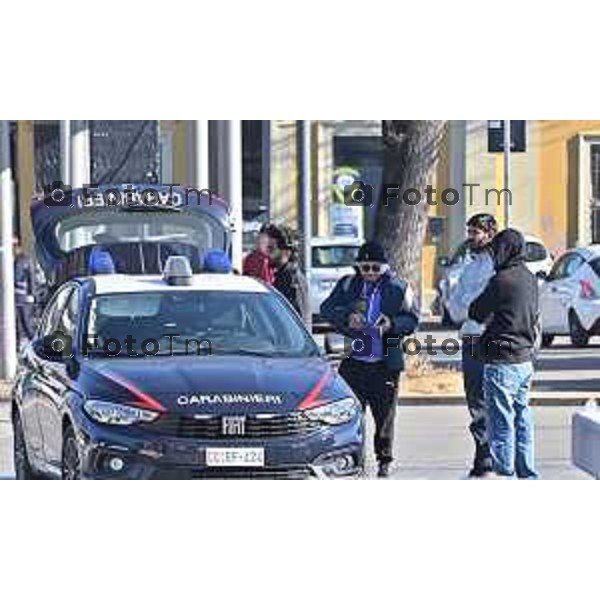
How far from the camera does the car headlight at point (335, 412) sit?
12.3 m

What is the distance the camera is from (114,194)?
50.1 feet

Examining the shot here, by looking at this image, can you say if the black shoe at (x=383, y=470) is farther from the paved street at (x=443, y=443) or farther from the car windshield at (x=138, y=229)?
the car windshield at (x=138, y=229)

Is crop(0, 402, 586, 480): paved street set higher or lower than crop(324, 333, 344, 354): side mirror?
lower

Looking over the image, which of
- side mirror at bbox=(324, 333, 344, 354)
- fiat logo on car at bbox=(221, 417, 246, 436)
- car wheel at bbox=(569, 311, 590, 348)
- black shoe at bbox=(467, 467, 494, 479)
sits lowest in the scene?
black shoe at bbox=(467, 467, 494, 479)

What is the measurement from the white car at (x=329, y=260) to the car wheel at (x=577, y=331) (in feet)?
12.3

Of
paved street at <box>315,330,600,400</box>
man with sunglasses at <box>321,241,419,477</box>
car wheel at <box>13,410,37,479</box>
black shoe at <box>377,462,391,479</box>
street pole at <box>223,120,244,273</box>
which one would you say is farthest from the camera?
paved street at <box>315,330,600,400</box>

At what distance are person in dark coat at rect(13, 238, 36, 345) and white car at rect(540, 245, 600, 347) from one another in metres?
7.36

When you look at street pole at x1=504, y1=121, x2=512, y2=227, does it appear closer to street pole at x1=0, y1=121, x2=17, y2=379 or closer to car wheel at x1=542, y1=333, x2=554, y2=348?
car wheel at x1=542, y1=333, x2=554, y2=348

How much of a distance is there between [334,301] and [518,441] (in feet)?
→ 5.25

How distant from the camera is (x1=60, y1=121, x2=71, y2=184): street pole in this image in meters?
15.5

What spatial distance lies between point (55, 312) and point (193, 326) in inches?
48.4

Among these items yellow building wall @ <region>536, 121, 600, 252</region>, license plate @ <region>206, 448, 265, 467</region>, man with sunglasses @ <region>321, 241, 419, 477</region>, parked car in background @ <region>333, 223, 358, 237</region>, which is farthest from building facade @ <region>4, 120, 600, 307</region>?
license plate @ <region>206, 448, 265, 467</region>
